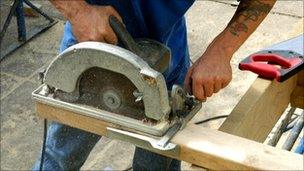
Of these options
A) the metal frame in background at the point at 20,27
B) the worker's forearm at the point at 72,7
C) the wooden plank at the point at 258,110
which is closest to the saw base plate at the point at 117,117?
the wooden plank at the point at 258,110

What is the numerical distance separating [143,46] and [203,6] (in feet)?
9.93

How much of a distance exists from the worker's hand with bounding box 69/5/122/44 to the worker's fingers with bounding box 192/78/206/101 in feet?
0.86

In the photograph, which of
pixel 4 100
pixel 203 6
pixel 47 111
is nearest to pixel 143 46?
pixel 47 111

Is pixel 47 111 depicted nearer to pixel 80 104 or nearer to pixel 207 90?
pixel 80 104

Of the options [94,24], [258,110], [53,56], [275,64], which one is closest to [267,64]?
[275,64]

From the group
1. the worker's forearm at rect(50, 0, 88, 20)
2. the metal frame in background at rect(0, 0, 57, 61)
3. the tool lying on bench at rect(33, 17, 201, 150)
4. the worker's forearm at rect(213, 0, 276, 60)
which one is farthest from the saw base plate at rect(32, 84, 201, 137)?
the metal frame in background at rect(0, 0, 57, 61)

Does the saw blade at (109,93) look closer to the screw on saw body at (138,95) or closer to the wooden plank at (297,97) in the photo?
the screw on saw body at (138,95)

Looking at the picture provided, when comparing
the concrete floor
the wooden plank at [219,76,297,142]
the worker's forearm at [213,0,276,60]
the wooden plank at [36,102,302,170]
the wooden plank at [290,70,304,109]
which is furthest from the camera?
the concrete floor

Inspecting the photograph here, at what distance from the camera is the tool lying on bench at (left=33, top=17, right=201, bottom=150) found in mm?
1097

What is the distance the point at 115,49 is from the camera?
43.1 inches

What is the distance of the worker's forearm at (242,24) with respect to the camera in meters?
1.53

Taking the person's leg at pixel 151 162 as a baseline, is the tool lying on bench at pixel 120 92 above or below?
above

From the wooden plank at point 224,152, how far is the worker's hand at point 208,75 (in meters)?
0.21

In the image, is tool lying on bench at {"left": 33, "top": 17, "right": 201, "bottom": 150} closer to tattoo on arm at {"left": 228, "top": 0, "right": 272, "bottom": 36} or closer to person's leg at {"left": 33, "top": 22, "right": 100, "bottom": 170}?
tattoo on arm at {"left": 228, "top": 0, "right": 272, "bottom": 36}
